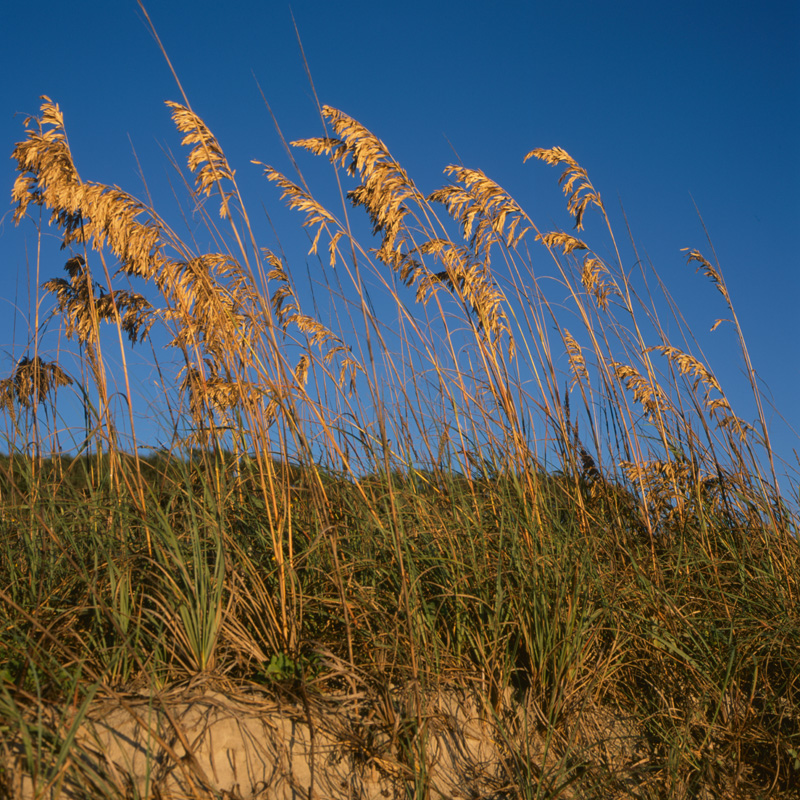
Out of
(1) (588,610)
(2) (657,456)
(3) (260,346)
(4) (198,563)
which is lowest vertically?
(1) (588,610)

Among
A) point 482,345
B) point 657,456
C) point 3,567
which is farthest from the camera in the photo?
point 657,456

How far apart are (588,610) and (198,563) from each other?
1.53 meters

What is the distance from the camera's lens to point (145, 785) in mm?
1796

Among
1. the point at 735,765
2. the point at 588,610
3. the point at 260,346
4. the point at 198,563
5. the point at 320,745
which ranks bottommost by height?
the point at 735,765

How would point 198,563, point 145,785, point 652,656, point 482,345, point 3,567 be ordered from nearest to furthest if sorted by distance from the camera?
point 145,785 < point 198,563 < point 652,656 < point 3,567 < point 482,345

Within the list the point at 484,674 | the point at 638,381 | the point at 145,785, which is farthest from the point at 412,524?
the point at 638,381

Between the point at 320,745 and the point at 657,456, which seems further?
the point at 657,456

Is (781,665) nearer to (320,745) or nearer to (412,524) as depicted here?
(412,524)

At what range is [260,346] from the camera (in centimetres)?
278

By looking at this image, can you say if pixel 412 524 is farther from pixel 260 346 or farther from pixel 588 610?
pixel 260 346

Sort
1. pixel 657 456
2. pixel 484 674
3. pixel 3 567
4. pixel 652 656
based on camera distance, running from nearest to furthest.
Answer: pixel 484 674 < pixel 652 656 < pixel 3 567 < pixel 657 456

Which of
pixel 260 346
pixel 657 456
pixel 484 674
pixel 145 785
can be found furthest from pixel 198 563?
pixel 657 456

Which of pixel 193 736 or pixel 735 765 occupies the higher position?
pixel 193 736

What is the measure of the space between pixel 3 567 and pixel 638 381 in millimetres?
3707
